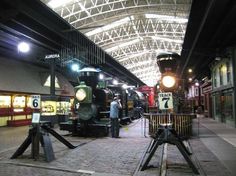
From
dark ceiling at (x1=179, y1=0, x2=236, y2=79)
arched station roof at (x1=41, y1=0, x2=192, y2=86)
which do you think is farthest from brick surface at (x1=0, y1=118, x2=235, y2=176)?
arched station roof at (x1=41, y1=0, x2=192, y2=86)

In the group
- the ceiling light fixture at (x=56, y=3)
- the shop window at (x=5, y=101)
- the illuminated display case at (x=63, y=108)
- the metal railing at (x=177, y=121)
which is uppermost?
Result: the ceiling light fixture at (x=56, y=3)

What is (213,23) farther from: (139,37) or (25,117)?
(139,37)

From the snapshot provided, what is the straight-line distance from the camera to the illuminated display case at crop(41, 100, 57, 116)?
819 inches

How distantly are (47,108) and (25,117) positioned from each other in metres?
3.34

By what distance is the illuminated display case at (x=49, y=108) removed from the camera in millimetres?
20797

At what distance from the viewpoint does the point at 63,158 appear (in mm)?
8617

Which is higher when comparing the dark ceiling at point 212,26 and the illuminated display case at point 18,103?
the dark ceiling at point 212,26

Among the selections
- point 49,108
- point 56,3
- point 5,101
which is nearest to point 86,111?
point 49,108

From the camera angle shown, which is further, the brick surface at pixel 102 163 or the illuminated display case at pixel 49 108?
the illuminated display case at pixel 49 108

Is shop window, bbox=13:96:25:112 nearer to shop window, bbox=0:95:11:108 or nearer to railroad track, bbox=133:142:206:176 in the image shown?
shop window, bbox=0:95:11:108

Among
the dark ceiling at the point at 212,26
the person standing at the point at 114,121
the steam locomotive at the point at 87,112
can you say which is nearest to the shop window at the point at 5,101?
the steam locomotive at the point at 87,112

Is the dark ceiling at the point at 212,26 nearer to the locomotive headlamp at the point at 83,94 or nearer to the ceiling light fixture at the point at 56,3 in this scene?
the locomotive headlamp at the point at 83,94

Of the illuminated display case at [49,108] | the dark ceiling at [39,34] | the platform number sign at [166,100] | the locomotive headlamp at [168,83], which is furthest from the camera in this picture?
the illuminated display case at [49,108]

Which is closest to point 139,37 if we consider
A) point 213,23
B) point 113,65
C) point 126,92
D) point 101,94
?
point 113,65
